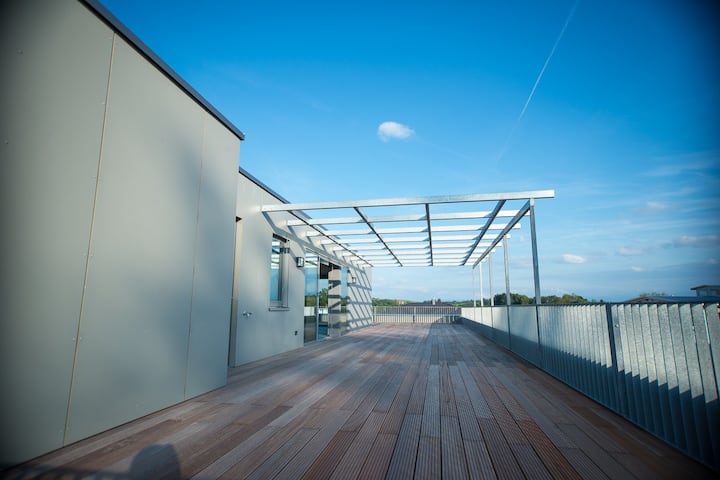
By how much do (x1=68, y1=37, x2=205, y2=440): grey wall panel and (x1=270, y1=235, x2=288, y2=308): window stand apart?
11.0ft

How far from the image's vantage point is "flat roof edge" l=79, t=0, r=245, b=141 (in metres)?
2.44

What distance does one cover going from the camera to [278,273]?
7078 mm

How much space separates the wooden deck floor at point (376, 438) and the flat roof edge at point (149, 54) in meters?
2.93

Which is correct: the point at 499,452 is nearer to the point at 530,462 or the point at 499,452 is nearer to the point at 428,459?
the point at 530,462

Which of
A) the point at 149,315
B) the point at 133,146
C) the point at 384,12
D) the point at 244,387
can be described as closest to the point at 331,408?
the point at 244,387

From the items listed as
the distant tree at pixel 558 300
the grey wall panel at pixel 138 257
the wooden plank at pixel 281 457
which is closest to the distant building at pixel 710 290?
the distant tree at pixel 558 300

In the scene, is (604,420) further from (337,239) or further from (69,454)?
(337,239)

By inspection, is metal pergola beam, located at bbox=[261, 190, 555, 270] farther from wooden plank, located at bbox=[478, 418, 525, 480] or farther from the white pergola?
wooden plank, located at bbox=[478, 418, 525, 480]

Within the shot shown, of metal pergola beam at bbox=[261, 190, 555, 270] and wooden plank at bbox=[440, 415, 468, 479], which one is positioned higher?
metal pergola beam at bbox=[261, 190, 555, 270]

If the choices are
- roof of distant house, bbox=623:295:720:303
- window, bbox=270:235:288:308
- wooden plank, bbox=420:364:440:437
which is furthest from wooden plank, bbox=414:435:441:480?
window, bbox=270:235:288:308

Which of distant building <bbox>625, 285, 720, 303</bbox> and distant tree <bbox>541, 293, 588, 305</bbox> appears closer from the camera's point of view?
distant building <bbox>625, 285, 720, 303</bbox>

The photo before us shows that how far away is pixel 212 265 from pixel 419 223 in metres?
5.42

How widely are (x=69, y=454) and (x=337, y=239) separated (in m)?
7.89

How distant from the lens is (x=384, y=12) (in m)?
7.26
